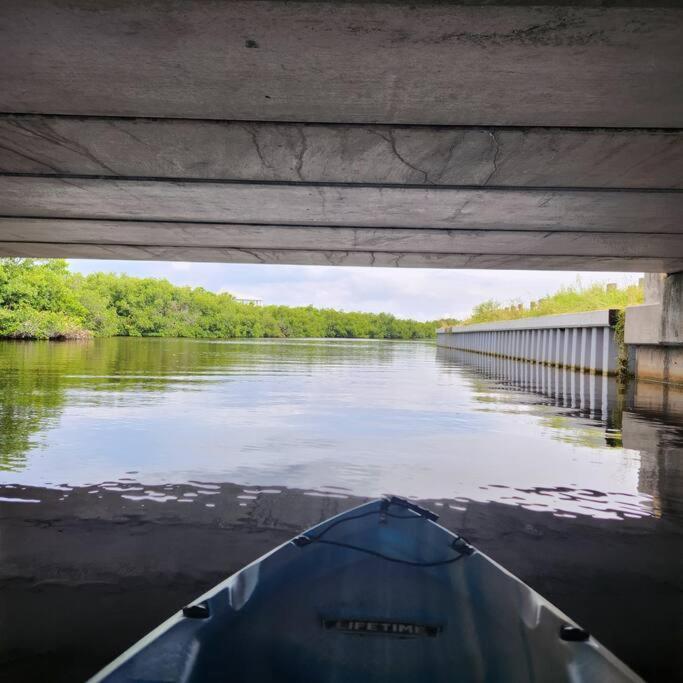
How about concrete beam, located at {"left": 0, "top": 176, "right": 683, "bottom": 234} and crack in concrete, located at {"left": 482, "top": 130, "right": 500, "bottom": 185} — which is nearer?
crack in concrete, located at {"left": 482, "top": 130, "right": 500, "bottom": 185}

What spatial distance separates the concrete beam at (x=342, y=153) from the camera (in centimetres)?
446

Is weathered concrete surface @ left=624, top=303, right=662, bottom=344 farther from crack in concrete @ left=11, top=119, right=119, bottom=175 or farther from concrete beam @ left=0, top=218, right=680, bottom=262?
crack in concrete @ left=11, top=119, right=119, bottom=175

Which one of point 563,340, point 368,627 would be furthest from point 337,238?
point 563,340

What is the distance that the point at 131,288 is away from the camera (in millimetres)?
79000

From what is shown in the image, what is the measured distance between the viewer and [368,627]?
70.4 inches

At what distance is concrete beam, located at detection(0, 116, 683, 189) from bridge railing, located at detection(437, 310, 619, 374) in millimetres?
10221

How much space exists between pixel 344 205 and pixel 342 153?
1530 millimetres

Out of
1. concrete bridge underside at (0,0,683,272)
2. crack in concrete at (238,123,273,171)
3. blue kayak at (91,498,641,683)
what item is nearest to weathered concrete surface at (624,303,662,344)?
concrete bridge underside at (0,0,683,272)

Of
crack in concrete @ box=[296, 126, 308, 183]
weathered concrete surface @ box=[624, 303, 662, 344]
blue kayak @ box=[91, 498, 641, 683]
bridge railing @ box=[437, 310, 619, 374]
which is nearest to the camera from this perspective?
blue kayak @ box=[91, 498, 641, 683]

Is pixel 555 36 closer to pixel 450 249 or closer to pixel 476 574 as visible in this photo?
pixel 476 574

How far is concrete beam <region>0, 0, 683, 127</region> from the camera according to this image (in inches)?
118

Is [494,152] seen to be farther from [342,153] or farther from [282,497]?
[282,497]

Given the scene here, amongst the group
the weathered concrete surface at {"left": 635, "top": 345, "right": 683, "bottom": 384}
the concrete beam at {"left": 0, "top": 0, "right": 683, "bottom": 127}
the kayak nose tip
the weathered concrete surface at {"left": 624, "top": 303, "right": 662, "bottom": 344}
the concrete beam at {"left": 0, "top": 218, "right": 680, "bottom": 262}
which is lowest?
the kayak nose tip

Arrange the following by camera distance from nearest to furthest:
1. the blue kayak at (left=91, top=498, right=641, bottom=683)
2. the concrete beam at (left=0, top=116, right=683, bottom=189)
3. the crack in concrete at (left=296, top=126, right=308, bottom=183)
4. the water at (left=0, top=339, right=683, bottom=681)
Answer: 1. the blue kayak at (left=91, top=498, right=641, bottom=683)
2. the water at (left=0, top=339, right=683, bottom=681)
3. the concrete beam at (left=0, top=116, right=683, bottom=189)
4. the crack in concrete at (left=296, top=126, right=308, bottom=183)
